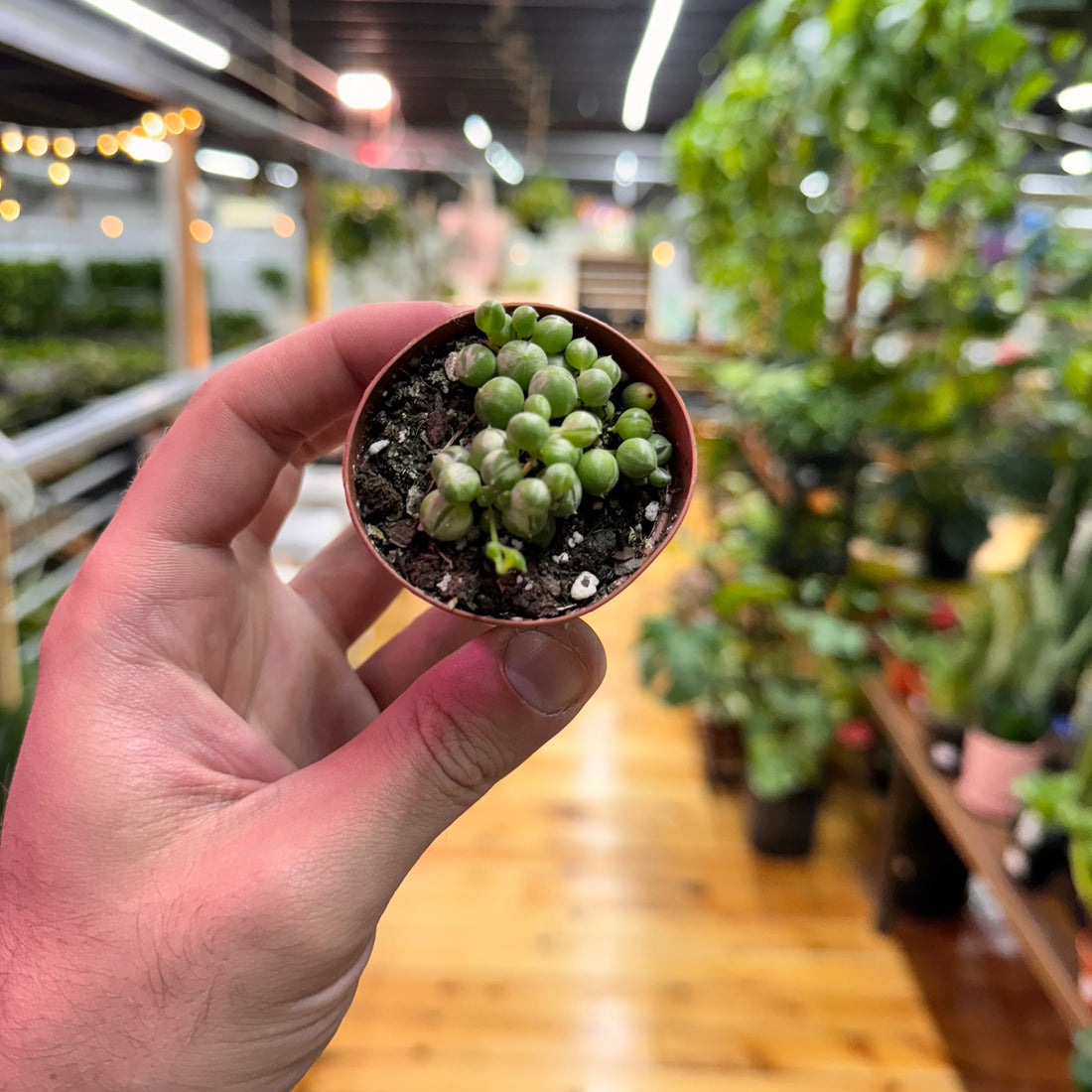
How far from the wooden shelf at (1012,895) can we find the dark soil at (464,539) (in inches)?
44.3

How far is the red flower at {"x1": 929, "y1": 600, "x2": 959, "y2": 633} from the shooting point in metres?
2.18

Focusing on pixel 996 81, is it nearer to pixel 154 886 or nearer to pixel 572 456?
pixel 572 456

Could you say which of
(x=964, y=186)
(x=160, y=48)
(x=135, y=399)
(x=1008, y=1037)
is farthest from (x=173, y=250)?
(x=1008, y=1037)

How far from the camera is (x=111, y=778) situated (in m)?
0.67

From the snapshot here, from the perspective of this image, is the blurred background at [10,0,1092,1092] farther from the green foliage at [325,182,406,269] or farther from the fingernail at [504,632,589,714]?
the green foliage at [325,182,406,269]

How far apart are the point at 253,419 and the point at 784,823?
2.13 meters

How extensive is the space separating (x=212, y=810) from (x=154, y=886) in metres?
0.07

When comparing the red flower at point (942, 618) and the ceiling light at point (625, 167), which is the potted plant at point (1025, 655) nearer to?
the red flower at point (942, 618)

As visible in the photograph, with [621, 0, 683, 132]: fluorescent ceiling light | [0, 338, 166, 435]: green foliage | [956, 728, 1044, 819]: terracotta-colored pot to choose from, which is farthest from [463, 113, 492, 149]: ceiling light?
[956, 728, 1044, 819]: terracotta-colored pot

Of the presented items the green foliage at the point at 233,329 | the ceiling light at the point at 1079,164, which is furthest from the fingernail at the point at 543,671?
the green foliage at the point at 233,329

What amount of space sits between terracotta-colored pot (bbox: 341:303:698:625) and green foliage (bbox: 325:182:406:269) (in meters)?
5.15

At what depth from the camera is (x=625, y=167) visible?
8.65 meters

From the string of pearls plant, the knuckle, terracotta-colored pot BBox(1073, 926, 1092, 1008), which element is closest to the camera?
the string of pearls plant

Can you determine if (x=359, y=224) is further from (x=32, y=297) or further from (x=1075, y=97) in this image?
(x=1075, y=97)
